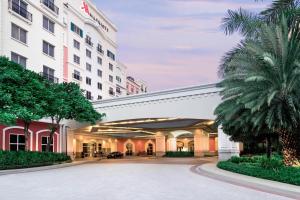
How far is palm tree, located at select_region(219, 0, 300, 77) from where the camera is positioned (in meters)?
20.0

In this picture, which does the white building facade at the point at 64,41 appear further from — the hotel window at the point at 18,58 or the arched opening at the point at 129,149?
the arched opening at the point at 129,149

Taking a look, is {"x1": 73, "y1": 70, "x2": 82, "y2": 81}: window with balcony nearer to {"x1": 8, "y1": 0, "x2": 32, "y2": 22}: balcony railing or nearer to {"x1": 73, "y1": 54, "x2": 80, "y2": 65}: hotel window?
{"x1": 73, "y1": 54, "x2": 80, "y2": 65}: hotel window

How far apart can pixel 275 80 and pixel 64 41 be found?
38.8 meters

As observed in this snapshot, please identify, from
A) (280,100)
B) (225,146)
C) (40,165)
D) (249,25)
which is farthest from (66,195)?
(225,146)

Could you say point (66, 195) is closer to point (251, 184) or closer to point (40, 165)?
point (251, 184)

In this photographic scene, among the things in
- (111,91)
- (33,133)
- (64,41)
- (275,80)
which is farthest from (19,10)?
(111,91)

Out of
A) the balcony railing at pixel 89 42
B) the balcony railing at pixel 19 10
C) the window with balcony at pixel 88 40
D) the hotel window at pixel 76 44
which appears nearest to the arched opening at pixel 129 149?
the balcony railing at pixel 89 42

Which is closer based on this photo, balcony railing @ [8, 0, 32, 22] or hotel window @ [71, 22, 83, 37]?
balcony railing @ [8, 0, 32, 22]

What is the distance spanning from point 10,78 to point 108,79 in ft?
143

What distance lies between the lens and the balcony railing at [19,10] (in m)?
36.2

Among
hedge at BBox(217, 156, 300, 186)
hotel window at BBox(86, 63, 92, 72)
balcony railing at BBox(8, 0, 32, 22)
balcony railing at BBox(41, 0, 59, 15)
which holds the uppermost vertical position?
balcony railing at BBox(41, 0, 59, 15)

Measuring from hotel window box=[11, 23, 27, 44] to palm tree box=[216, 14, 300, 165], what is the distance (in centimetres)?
2427

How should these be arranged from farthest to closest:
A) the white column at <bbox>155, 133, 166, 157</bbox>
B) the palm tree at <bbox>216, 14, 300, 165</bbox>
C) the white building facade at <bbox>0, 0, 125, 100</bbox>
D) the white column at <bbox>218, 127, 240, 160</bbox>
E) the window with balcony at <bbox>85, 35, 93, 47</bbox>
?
the white column at <bbox>155, 133, 166, 157</bbox> → the window with balcony at <bbox>85, 35, 93, 47</bbox> → the white building facade at <bbox>0, 0, 125, 100</bbox> → the white column at <bbox>218, 127, 240, 160</bbox> → the palm tree at <bbox>216, 14, 300, 165</bbox>

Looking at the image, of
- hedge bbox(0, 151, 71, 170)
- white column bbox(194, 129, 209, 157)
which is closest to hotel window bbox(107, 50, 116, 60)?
white column bbox(194, 129, 209, 157)
